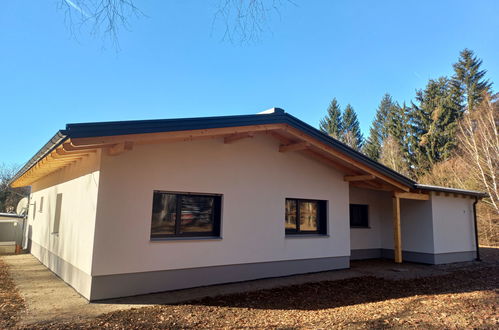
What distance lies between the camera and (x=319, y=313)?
5.12 m

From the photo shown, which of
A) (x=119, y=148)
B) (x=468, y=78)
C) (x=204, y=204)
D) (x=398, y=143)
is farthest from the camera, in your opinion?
(x=398, y=143)

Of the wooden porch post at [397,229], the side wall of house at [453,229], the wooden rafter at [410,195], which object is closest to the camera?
the wooden rafter at [410,195]

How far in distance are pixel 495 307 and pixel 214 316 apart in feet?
16.3

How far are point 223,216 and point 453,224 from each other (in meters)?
8.85

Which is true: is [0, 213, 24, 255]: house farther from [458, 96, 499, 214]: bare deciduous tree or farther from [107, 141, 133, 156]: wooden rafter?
[458, 96, 499, 214]: bare deciduous tree

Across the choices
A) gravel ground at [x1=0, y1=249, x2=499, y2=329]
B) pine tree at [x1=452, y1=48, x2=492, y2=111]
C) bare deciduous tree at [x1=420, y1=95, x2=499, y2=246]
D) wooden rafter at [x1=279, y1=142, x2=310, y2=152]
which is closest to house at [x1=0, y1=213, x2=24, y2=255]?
gravel ground at [x1=0, y1=249, x2=499, y2=329]

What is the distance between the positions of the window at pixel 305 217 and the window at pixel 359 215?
2.98 m

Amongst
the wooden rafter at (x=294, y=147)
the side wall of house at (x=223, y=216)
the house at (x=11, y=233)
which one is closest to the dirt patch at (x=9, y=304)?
the side wall of house at (x=223, y=216)

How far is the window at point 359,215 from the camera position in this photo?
1165 centimetres

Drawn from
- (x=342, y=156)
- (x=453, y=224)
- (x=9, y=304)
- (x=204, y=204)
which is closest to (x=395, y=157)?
(x=453, y=224)

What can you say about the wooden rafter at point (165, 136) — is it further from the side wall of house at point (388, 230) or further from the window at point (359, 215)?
the side wall of house at point (388, 230)

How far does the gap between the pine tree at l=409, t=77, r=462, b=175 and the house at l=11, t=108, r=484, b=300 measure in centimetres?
1825

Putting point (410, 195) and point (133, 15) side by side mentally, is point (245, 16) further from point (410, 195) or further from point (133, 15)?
point (410, 195)

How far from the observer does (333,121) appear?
4300 cm
